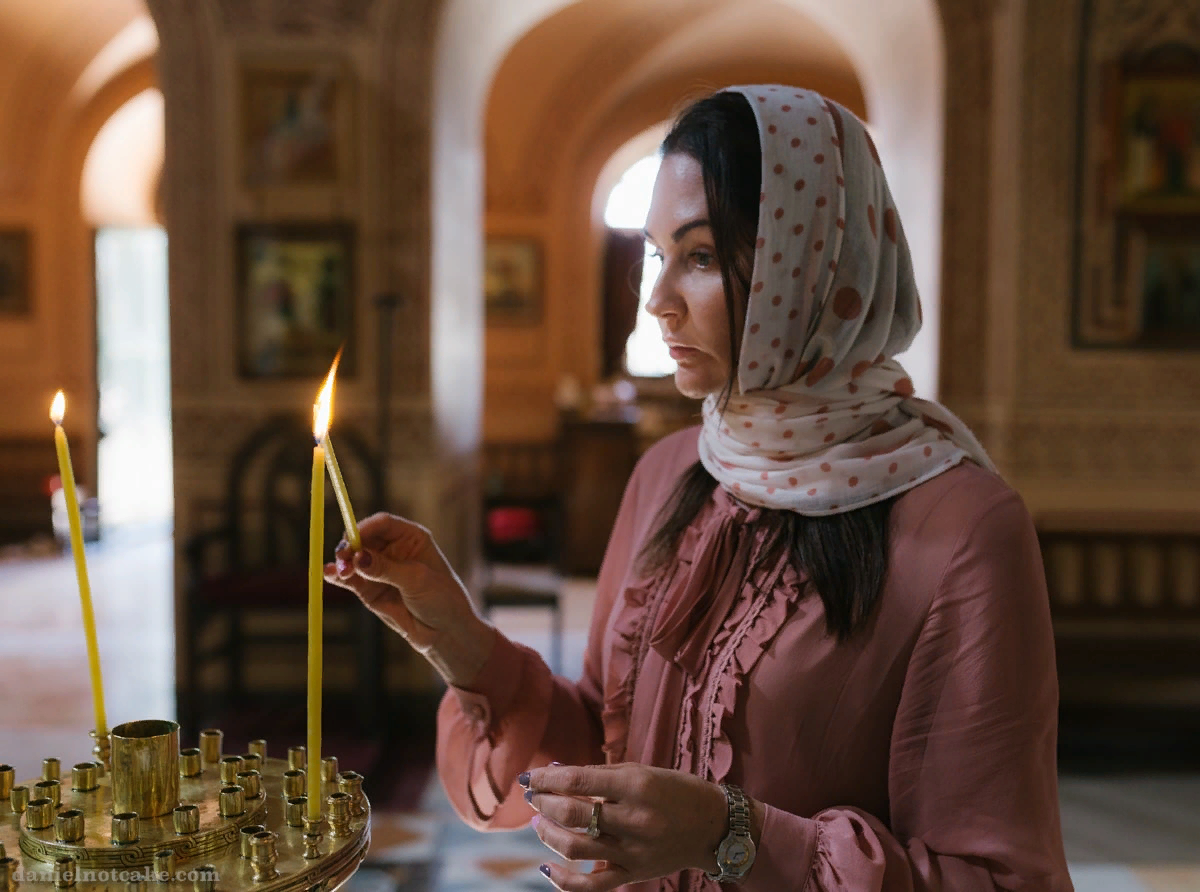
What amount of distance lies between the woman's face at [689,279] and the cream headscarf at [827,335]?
49 mm

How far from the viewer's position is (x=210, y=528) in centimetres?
527

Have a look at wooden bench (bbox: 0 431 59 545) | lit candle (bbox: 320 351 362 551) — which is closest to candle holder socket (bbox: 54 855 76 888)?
lit candle (bbox: 320 351 362 551)

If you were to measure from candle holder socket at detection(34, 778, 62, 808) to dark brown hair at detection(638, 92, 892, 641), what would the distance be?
769mm

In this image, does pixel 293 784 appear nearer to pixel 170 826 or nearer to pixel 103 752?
pixel 170 826

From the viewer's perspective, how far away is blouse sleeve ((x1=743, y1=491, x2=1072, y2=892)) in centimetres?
108

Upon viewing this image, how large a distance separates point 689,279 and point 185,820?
80cm

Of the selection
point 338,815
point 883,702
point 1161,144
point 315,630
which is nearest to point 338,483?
point 315,630

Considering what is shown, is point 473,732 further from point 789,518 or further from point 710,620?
point 789,518

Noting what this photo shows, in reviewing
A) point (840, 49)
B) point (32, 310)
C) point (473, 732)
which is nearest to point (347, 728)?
point (473, 732)

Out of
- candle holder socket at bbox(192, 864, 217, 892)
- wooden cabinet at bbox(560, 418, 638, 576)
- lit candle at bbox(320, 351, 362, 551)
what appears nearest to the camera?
candle holder socket at bbox(192, 864, 217, 892)

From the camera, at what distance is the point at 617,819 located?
38.1 inches

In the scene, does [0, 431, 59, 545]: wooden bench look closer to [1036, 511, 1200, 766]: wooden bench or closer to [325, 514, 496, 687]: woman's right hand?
[1036, 511, 1200, 766]: wooden bench

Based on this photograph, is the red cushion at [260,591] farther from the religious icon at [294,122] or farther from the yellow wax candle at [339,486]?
the yellow wax candle at [339,486]

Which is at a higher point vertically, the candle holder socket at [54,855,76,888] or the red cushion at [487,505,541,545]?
the candle holder socket at [54,855,76,888]
